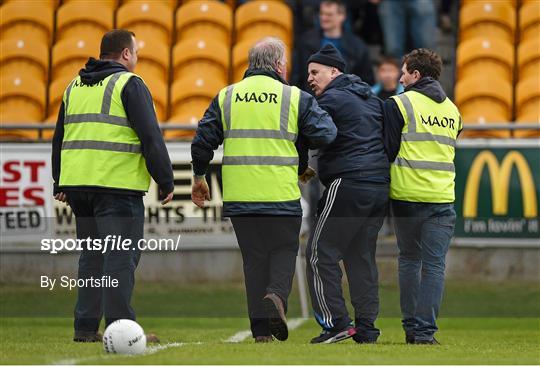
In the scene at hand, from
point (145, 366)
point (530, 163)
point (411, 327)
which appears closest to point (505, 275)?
point (530, 163)

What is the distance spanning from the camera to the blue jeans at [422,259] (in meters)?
8.78

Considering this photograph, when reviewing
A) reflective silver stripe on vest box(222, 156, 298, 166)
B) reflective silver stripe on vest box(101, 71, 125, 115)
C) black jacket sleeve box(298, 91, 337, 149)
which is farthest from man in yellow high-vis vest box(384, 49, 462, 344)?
reflective silver stripe on vest box(101, 71, 125, 115)

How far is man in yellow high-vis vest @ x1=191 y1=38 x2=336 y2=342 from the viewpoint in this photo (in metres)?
8.45

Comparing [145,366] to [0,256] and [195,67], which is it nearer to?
[0,256]

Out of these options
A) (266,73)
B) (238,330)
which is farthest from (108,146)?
(238,330)

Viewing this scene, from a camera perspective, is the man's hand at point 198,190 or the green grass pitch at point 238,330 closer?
the green grass pitch at point 238,330

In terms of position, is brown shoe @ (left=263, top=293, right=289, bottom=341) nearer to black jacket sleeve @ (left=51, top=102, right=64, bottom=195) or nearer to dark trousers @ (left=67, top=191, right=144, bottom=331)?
dark trousers @ (left=67, top=191, right=144, bottom=331)

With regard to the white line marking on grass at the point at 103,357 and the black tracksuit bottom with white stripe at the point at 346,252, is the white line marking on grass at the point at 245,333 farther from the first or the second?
the white line marking on grass at the point at 103,357

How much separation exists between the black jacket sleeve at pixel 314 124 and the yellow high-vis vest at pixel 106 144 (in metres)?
1.03

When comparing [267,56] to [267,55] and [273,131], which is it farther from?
→ [273,131]

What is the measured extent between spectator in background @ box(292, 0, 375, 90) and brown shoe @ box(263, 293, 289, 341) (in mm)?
5485

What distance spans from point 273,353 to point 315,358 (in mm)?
296

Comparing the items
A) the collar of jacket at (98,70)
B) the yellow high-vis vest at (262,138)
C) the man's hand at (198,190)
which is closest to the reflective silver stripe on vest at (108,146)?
the collar of jacket at (98,70)

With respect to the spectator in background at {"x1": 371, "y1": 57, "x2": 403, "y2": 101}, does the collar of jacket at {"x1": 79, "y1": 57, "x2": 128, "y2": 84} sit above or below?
below
